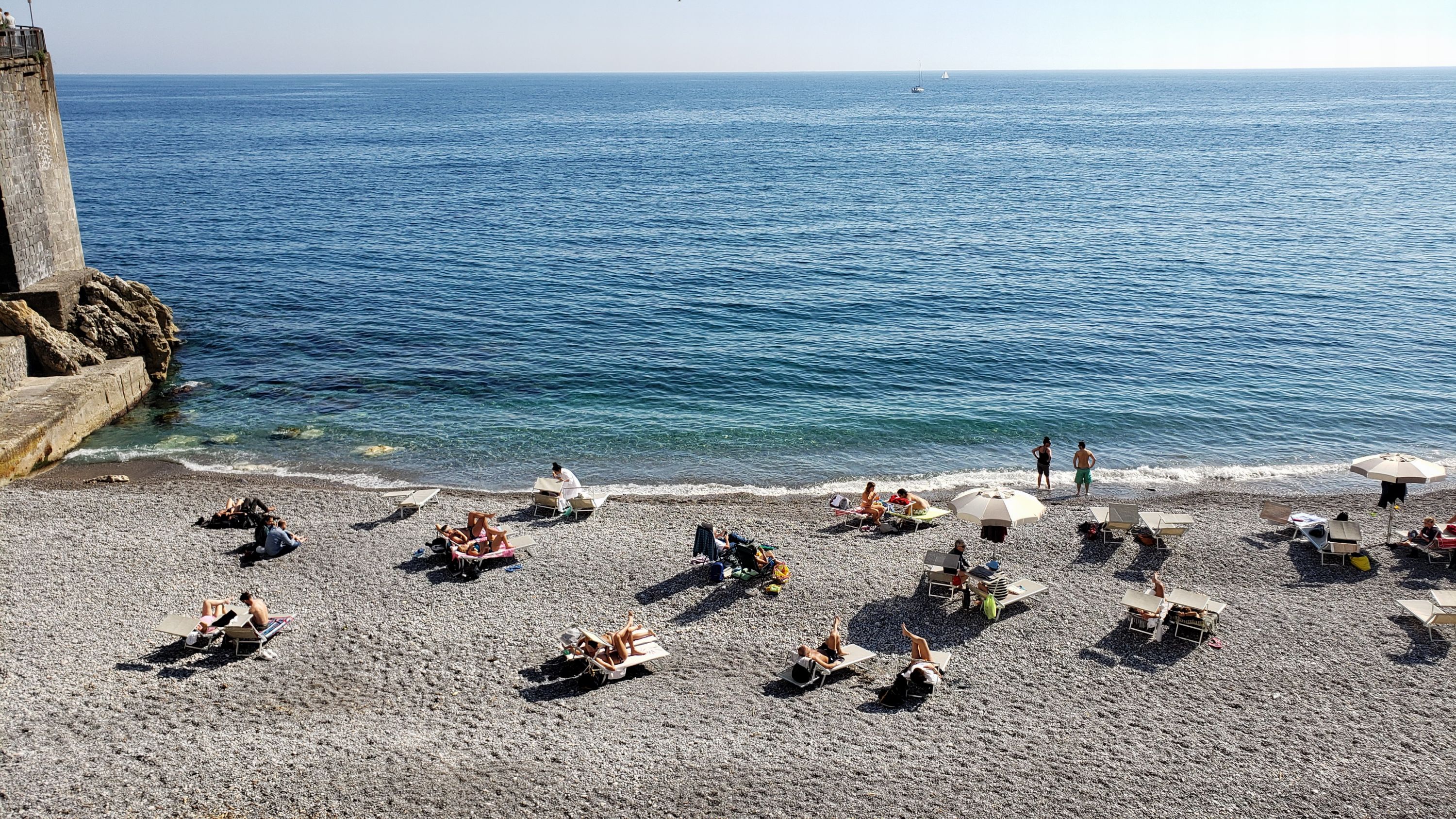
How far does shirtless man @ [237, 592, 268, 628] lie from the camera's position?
14867 millimetres

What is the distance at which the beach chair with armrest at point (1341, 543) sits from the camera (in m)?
17.8

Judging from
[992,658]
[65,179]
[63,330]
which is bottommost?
[992,658]

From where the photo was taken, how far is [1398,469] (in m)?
18.7

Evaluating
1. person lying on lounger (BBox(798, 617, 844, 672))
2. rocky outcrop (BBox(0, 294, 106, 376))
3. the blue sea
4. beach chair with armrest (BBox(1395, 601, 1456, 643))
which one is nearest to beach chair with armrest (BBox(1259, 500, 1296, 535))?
beach chair with armrest (BBox(1395, 601, 1456, 643))

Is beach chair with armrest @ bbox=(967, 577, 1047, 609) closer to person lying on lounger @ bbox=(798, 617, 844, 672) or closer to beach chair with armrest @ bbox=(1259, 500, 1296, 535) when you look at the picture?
person lying on lounger @ bbox=(798, 617, 844, 672)

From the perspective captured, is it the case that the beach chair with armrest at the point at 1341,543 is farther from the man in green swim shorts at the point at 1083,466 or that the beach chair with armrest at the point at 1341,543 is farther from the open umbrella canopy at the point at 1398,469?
the man in green swim shorts at the point at 1083,466

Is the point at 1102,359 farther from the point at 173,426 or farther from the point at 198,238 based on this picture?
the point at 198,238

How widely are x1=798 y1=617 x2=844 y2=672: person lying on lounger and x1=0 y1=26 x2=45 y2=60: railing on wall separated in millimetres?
29285

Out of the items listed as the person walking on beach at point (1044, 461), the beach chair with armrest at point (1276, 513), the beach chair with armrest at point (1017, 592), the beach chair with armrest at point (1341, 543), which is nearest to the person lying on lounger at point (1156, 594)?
the beach chair with armrest at point (1017, 592)

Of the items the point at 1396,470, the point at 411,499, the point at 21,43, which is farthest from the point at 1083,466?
the point at 21,43

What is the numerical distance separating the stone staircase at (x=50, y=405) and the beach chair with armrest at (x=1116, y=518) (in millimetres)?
24333

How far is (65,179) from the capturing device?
3183 centimetres

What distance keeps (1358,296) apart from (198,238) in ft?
188

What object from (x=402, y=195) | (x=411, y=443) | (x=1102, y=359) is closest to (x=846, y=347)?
(x=1102, y=359)
